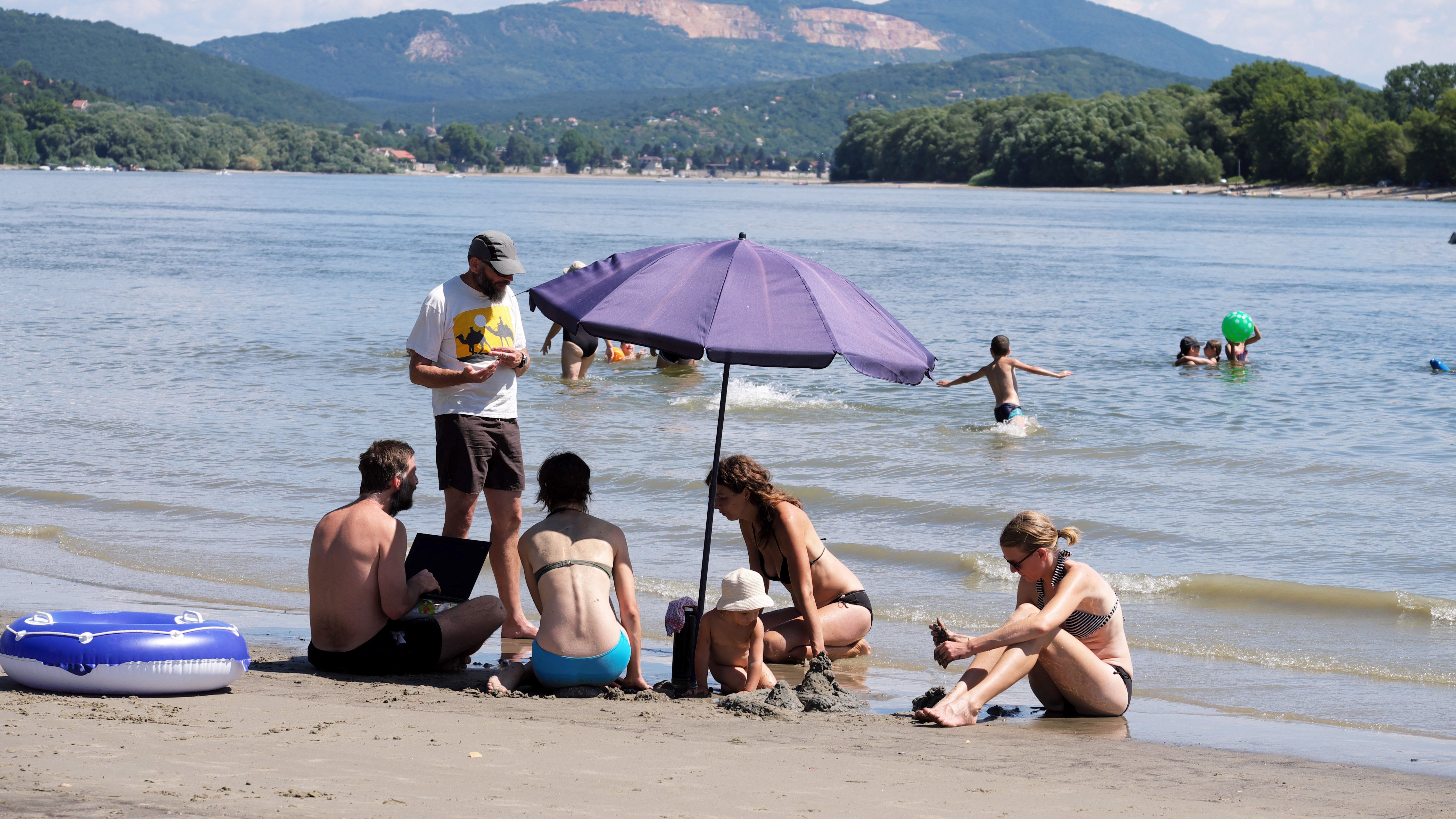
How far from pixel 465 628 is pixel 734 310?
1.87 metres

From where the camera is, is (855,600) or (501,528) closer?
(501,528)

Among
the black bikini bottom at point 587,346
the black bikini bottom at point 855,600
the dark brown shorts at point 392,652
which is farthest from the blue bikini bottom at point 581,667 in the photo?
the black bikini bottom at point 587,346

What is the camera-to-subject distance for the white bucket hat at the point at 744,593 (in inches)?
218

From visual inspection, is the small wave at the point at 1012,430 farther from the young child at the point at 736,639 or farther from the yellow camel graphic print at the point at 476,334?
the yellow camel graphic print at the point at 476,334

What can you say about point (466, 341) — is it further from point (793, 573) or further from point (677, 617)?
point (793, 573)

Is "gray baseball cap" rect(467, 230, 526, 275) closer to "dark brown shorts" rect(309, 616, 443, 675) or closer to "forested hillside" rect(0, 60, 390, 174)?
"dark brown shorts" rect(309, 616, 443, 675)

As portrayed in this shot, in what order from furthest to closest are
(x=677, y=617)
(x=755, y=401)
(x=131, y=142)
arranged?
(x=131, y=142), (x=755, y=401), (x=677, y=617)

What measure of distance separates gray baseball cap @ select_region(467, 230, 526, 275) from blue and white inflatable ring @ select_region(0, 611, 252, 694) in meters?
1.92

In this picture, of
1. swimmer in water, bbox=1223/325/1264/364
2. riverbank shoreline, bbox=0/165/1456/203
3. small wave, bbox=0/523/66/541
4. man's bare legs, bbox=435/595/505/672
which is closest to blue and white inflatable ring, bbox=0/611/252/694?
man's bare legs, bbox=435/595/505/672

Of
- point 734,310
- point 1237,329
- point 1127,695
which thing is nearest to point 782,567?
point 734,310

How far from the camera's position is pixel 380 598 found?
5551mm

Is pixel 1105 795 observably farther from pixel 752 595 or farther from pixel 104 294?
pixel 104 294

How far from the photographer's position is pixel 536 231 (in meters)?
55.6

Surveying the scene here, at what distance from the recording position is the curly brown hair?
19.1 feet
